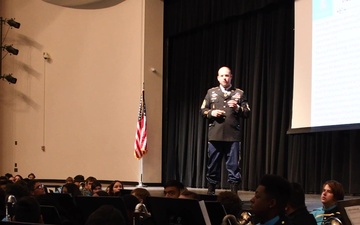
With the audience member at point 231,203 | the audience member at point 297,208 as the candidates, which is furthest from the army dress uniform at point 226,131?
the audience member at point 297,208

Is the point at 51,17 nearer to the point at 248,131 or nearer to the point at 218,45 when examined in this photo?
the point at 218,45

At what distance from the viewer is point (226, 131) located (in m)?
6.93

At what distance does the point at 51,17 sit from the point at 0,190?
915cm

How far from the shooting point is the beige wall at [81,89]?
11.4 meters

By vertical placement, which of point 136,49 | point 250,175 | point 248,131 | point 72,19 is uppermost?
point 72,19

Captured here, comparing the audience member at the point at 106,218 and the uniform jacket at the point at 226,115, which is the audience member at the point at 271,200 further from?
the uniform jacket at the point at 226,115

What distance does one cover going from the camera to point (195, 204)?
350 centimetres

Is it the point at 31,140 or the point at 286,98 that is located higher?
the point at 286,98

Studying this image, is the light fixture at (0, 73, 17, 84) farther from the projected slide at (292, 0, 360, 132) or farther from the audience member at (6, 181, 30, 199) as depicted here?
the audience member at (6, 181, 30, 199)

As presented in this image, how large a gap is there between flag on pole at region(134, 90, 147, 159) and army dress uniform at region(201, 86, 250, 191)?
3.68m

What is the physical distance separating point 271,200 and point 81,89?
9.84 metres

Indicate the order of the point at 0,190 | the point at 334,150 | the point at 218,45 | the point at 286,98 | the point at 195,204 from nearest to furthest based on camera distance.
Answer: the point at 195,204 < the point at 0,190 < the point at 334,150 < the point at 286,98 < the point at 218,45

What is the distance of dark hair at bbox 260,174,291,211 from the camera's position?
293 cm

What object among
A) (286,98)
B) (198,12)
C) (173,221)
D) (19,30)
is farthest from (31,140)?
(173,221)
